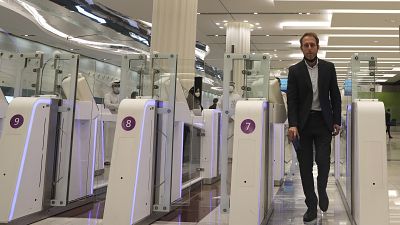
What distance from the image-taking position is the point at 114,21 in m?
12.7

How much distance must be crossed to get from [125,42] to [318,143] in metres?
11.8

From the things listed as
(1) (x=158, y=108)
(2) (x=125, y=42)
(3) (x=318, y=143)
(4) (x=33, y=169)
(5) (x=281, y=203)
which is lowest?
(5) (x=281, y=203)

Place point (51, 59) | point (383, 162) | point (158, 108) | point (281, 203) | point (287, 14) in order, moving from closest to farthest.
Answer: point (383, 162), point (158, 108), point (51, 59), point (281, 203), point (287, 14)

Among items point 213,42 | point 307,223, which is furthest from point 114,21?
point 307,223

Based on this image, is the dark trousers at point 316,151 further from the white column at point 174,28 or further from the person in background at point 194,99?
the white column at point 174,28

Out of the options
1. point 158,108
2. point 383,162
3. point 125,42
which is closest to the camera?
point 383,162

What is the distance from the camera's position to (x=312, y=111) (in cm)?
353

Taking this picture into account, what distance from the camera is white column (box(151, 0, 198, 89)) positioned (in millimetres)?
6660

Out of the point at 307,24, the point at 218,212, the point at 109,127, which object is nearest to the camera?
the point at 218,212

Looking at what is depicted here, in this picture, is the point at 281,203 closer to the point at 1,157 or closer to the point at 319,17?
the point at 1,157

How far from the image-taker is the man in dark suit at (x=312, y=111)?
348 centimetres

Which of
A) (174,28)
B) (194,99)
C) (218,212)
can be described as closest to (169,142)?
(218,212)

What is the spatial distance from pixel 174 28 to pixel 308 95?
3.65 m

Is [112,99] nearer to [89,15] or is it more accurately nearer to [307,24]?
[89,15]
